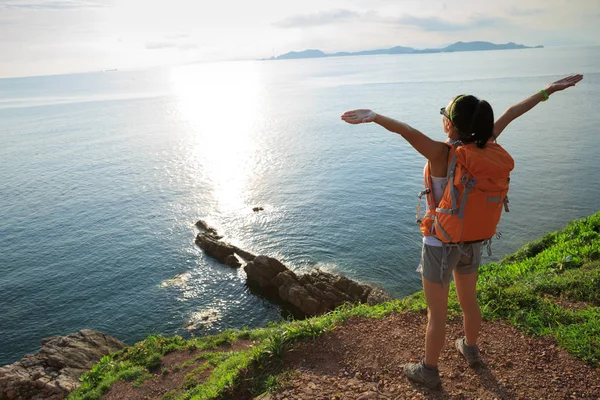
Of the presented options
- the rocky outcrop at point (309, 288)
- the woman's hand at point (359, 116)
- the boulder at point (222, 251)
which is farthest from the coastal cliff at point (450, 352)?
the boulder at point (222, 251)

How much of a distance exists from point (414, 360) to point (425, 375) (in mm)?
771

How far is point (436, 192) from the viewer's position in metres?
4.72

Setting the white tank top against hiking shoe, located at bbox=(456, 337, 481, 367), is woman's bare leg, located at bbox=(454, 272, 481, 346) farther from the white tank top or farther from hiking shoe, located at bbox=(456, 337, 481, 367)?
the white tank top

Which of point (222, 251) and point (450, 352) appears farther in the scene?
point (222, 251)

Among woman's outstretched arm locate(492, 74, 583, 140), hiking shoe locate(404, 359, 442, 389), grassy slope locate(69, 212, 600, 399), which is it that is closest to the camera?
woman's outstretched arm locate(492, 74, 583, 140)

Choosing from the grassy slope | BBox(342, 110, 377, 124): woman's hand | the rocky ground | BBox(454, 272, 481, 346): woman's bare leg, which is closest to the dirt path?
the rocky ground

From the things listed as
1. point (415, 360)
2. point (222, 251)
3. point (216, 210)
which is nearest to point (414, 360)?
point (415, 360)

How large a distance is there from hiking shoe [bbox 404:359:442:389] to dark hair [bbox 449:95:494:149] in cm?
296

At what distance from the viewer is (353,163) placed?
52.6m

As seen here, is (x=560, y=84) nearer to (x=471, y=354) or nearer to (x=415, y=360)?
(x=471, y=354)

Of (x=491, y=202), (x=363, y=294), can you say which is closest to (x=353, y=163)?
(x=363, y=294)

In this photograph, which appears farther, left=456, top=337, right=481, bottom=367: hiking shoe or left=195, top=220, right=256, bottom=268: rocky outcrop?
left=195, top=220, right=256, bottom=268: rocky outcrop

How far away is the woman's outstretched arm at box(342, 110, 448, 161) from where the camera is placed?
4.19 metres

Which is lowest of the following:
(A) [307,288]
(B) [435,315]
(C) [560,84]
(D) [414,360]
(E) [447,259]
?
(A) [307,288]
